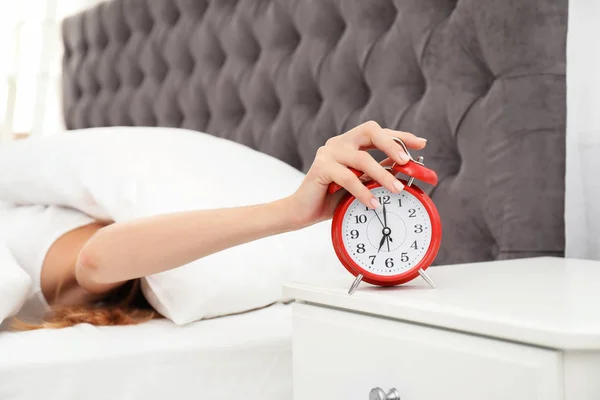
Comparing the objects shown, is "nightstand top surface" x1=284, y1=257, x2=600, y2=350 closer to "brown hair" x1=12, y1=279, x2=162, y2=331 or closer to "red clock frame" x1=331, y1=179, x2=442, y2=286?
"red clock frame" x1=331, y1=179, x2=442, y2=286

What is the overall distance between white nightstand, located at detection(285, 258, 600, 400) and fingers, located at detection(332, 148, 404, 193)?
13 cm

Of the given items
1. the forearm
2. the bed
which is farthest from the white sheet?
the forearm

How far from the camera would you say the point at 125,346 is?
109 centimetres

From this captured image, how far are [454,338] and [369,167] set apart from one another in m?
0.23

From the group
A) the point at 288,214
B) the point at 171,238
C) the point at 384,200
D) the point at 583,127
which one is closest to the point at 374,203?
the point at 384,200

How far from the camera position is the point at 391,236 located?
2.68 ft

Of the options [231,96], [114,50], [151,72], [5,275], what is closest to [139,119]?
[151,72]

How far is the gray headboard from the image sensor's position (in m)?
1.21

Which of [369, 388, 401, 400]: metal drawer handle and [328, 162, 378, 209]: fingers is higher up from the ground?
[328, 162, 378, 209]: fingers

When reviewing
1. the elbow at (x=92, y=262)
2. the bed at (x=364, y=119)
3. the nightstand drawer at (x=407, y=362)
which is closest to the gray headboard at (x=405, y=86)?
the bed at (x=364, y=119)

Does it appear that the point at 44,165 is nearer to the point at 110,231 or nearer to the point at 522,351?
the point at 110,231

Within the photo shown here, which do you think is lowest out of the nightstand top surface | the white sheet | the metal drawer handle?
the white sheet

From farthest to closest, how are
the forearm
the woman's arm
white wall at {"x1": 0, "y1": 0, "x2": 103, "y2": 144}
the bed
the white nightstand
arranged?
white wall at {"x1": 0, "y1": 0, "x2": 103, "y2": 144}
the bed
the forearm
the woman's arm
the white nightstand

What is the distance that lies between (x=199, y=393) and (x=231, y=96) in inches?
44.3
